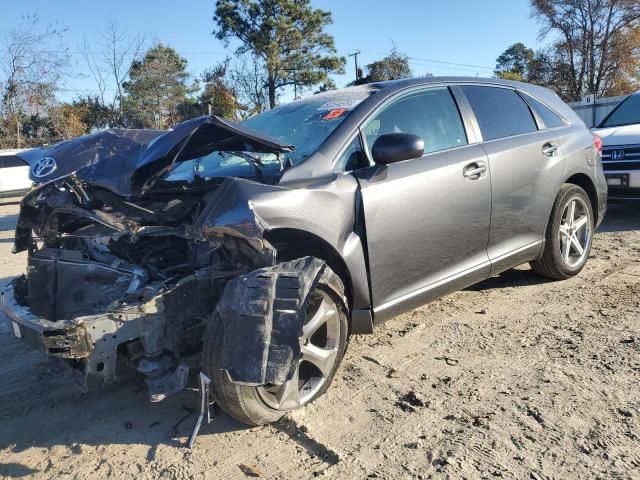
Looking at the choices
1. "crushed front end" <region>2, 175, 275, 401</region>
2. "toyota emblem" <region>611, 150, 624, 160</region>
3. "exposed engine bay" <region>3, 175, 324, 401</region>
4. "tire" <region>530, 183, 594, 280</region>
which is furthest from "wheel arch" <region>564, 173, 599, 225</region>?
"crushed front end" <region>2, 175, 275, 401</region>

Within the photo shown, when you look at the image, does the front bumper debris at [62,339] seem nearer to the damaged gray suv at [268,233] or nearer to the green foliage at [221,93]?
the damaged gray suv at [268,233]

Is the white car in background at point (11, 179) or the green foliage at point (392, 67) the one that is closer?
the white car in background at point (11, 179)

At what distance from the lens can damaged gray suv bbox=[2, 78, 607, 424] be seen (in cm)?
267

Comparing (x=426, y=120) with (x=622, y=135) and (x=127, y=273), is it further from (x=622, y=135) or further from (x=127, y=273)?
(x=622, y=135)

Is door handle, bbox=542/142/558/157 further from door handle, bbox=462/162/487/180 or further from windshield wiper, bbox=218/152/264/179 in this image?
windshield wiper, bbox=218/152/264/179

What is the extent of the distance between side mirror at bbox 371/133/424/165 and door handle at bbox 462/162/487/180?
633mm

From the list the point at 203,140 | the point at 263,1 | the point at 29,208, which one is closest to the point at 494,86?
the point at 203,140

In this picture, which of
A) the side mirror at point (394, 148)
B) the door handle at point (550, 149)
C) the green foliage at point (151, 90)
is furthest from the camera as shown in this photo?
the green foliage at point (151, 90)

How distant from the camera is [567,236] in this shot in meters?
4.99

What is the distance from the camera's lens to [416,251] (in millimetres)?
3555

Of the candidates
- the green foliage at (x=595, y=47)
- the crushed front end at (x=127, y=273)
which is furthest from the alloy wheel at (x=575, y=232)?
the green foliage at (x=595, y=47)

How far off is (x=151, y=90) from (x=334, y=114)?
24.8 m

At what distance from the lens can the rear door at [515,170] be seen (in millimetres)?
4156

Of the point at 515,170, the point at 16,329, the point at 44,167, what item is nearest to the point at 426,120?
the point at 515,170
